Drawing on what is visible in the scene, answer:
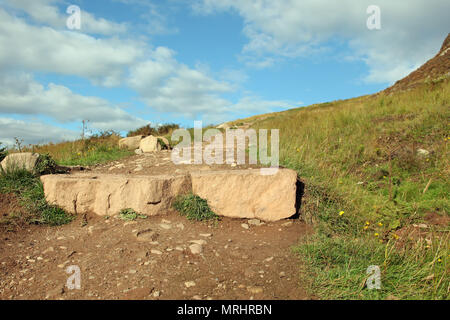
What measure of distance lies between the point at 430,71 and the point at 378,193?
8764mm

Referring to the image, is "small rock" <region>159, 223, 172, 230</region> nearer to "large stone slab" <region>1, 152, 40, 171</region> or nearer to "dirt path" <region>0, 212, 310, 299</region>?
"dirt path" <region>0, 212, 310, 299</region>

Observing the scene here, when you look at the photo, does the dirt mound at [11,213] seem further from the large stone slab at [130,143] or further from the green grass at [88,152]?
the large stone slab at [130,143]

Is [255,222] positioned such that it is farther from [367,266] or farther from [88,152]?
[88,152]

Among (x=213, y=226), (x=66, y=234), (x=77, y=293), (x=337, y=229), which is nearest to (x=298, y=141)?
(x=337, y=229)

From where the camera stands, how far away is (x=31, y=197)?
4.45m

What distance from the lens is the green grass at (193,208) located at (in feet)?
13.5

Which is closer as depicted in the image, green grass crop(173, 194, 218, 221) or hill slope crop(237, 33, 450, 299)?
hill slope crop(237, 33, 450, 299)

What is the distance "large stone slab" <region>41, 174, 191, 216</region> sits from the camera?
4191 mm

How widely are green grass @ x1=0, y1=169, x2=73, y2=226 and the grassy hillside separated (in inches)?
128

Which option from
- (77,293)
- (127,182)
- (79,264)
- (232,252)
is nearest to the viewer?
(77,293)

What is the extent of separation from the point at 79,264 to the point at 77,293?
0.50 m
